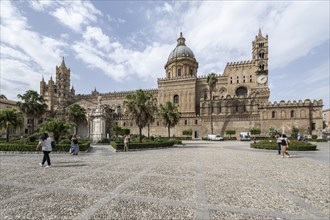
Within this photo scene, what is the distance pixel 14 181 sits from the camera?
24.3 feet

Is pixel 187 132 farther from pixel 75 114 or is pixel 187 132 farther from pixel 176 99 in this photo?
pixel 75 114

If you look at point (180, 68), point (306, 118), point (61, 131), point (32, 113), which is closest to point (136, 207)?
point (61, 131)

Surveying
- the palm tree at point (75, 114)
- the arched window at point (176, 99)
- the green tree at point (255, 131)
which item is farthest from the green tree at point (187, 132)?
the palm tree at point (75, 114)

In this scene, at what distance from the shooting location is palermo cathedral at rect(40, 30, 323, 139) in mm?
48825

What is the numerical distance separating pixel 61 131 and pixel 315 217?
22248mm

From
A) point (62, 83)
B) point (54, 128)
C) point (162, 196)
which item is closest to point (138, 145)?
point (54, 128)

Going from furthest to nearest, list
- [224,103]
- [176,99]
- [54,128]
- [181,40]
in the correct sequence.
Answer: [181,40], [176,99], [224,103], [54,128]


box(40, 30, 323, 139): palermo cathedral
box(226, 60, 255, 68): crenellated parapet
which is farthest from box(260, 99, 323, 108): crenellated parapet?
box(226, 60, 255, 68): crenellated parapet

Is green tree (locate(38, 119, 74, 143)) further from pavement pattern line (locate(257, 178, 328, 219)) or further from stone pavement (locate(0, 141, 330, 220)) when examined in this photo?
pavement pattern line (locate(257, 178, 328, 219))

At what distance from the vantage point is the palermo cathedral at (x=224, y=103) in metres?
48.8

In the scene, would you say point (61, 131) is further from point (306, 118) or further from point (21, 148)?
point (306, 118)

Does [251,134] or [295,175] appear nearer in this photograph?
[295,175]

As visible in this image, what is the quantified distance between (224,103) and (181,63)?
77.9 feet

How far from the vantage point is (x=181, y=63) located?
68312 millimetres
